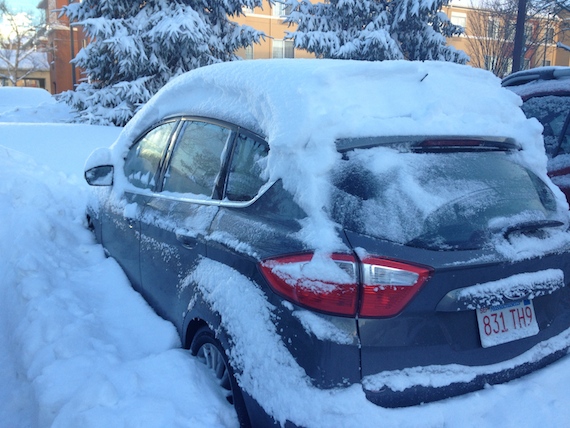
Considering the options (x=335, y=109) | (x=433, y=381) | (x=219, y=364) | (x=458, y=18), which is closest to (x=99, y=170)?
(x=219, y=364)

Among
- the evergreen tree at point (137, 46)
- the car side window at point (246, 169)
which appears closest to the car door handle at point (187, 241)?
the car side window at point (246, 169)

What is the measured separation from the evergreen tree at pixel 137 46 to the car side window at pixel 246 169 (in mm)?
12132

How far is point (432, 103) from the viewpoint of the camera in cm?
226

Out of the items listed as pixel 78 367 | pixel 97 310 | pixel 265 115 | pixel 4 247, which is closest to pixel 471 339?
pixel 265 115

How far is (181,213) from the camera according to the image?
9.14 ft

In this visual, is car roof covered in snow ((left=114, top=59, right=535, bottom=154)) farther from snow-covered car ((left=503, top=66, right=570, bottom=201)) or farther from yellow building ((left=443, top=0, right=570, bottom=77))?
yellow building ((left=443, top=0, right=570, bottom=77))

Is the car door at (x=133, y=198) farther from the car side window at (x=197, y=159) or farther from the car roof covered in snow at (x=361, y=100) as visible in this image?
the car roof covered in snow at (x=361, y=100)

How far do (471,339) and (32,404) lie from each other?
211cm

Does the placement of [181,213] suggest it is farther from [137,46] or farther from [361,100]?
[137,46]

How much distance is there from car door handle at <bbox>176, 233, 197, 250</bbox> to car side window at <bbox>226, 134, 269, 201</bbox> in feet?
1.00

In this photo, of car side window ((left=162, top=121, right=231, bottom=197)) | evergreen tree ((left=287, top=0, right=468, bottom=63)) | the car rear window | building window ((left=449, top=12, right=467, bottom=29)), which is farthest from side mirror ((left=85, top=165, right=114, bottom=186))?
building window ((left=449, top=12, right=467, bottom=29))

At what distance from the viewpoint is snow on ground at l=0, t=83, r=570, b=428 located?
1862 mm

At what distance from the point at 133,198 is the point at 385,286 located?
2221mm

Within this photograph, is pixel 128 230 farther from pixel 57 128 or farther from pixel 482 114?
pixel 57 128
